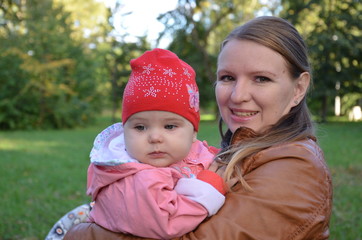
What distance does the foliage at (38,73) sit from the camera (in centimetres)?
2098

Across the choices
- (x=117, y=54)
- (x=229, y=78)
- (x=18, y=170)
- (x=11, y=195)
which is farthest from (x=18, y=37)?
(x=229, y=78)

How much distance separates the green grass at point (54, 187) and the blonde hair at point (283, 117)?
530 millimetres

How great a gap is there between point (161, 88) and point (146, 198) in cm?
56

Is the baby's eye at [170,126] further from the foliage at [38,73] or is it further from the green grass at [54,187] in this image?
the foliage at [38,73]

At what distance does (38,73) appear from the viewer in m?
21.4

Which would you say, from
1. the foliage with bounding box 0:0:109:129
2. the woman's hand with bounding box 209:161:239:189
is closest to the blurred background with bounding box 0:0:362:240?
the foliage with bounding box 0:0:109:129

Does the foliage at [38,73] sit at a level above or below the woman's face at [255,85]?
below

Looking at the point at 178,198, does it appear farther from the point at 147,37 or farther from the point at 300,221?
the point at 147,37

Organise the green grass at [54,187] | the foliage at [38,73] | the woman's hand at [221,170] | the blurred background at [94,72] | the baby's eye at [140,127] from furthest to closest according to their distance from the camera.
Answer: the foliage at [38,73] < the blurred background at [94,72] < the green grass at [54,187] < the baby's eye at [140,127] < the woman's hand at [221,170]

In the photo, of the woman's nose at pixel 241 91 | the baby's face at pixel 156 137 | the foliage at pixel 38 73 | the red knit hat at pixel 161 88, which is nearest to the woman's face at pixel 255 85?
the woman's nose at pixel 241 91

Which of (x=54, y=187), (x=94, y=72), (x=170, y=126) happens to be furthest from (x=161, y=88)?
(x=94, y=72)

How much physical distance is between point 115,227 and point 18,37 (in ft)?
69.3

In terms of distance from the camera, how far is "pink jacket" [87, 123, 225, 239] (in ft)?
5.68

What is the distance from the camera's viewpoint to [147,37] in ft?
92.0
